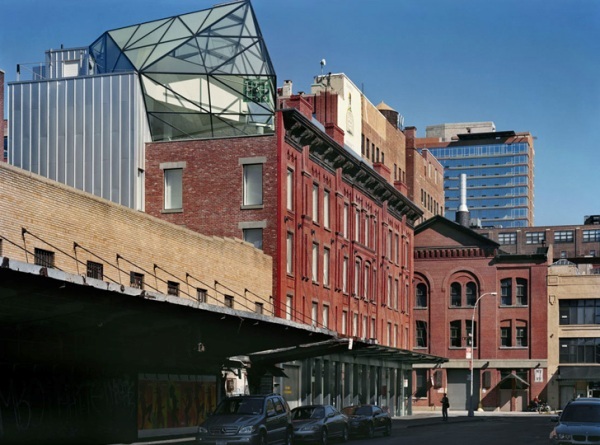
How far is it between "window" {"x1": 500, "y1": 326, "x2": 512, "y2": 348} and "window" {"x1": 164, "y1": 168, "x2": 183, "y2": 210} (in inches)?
1999

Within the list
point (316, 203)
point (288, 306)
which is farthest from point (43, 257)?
point (316, 203)

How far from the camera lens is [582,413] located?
93.7 ft

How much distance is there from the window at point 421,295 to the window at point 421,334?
5.36ft

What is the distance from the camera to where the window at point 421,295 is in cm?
A: 10094

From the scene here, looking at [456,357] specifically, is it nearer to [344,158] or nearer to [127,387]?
[344,158]

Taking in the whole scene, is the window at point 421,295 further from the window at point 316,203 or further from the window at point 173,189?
the window at point 173,189

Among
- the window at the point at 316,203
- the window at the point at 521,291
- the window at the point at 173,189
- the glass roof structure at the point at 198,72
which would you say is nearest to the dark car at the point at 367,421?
the window at the point at 173,189

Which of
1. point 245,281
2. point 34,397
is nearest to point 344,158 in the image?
point 245,281

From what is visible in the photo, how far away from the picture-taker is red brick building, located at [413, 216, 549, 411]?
97.9 m

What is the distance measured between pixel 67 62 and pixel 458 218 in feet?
222

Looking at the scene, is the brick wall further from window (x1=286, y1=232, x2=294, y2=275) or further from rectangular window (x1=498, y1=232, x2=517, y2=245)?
rectangular window (x1=498, y1=232, x2=517, y2=245)

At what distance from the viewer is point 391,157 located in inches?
3866

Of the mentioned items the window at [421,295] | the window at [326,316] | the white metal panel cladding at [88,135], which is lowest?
the window at [326,316]

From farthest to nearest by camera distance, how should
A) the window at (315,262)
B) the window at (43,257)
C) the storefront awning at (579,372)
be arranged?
the storefront awning at (579,372) < the window at (315,262) < the window at (43,257)
